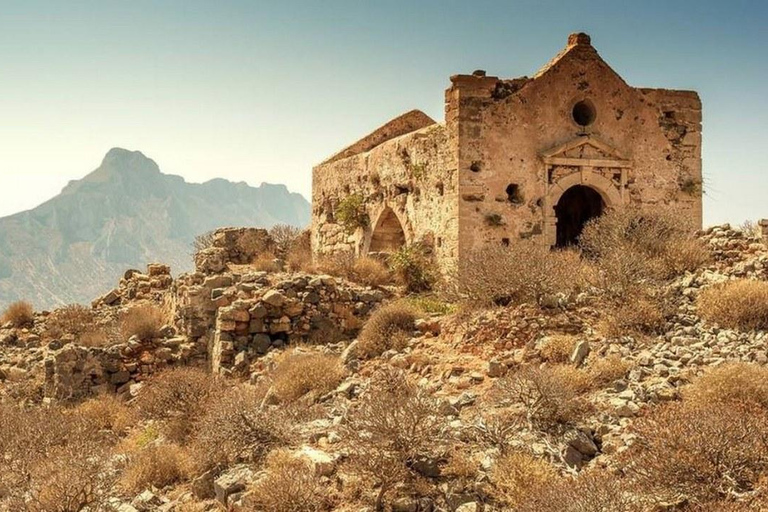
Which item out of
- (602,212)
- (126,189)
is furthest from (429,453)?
(126,189)

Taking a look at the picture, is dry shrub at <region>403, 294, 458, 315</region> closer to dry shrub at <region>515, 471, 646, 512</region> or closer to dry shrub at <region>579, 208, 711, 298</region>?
dry shrub at <region>579, 208, 711, 298</region>

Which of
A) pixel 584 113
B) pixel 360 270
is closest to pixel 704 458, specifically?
pixel 360 270

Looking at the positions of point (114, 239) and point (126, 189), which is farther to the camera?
point (126, 189)

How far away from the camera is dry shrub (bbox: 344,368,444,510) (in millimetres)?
5215

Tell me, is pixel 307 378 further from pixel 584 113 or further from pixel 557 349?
pixel 584 113

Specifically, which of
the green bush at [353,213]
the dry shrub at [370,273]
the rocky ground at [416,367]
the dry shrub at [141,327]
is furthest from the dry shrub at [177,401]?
the green bush at [353,213]

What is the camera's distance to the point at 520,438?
18.2 feet

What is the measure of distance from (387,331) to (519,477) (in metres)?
4.44

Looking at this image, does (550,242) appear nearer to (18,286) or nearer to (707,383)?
(707,383)

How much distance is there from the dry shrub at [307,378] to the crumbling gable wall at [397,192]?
18.3 ft

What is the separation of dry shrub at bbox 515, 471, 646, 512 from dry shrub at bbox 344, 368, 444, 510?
38.4 inches

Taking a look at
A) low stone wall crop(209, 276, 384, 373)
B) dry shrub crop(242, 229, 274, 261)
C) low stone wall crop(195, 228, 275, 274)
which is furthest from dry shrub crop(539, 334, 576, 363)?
dry shrub crop(242, 229, 274, 261)

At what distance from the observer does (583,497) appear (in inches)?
165

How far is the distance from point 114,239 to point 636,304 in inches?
4739
